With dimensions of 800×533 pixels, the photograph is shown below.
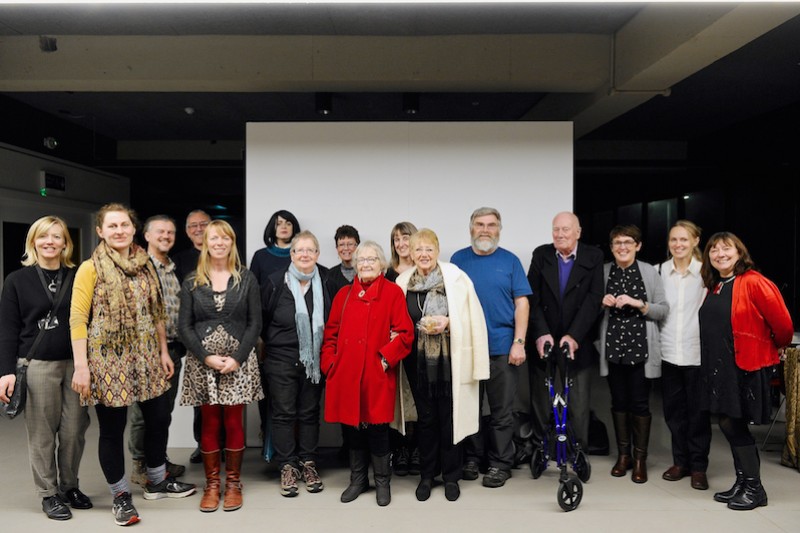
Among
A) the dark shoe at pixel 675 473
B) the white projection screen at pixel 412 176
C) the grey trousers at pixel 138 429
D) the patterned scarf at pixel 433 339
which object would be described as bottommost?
the dark shoe at pixel 675 473

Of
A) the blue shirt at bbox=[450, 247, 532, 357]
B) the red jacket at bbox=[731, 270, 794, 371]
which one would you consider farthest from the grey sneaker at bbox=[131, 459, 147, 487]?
the red jacket at bbox=[731, 270, 794, 371]

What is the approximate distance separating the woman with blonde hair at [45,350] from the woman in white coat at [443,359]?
6.50ft

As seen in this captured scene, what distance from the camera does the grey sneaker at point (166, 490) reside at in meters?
3.71

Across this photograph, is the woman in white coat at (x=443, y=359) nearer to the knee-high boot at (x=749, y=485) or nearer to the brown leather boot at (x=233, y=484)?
the brown leather boot at (x=233, y=484)

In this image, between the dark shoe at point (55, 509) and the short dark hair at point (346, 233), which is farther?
the short dark hair at point (346, 233)

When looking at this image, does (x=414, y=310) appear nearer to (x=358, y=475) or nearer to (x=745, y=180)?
(x=358, y=475)

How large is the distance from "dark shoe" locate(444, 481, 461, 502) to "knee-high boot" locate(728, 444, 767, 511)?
1.63 metres

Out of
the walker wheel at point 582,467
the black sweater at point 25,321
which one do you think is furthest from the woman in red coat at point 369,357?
the black sweater at point 25,321

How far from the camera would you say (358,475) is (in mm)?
3742

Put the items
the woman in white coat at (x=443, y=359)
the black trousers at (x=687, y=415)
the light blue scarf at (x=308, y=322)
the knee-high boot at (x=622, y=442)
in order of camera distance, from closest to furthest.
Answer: the woman in white coat at (x=443, y=359), the light blue scarf at (x=308, y=322), the black trousers at (x=687, y=415), the knee-high boot at (x=622, y=442)

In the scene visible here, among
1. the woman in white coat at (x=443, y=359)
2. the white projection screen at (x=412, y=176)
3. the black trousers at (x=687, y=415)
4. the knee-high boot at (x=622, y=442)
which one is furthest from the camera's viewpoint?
the white projection screen at (x=412, y=176)

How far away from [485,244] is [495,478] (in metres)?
1.54

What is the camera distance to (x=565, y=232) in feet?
13.3

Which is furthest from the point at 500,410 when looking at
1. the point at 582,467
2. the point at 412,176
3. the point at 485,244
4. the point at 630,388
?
the point at 412,176
